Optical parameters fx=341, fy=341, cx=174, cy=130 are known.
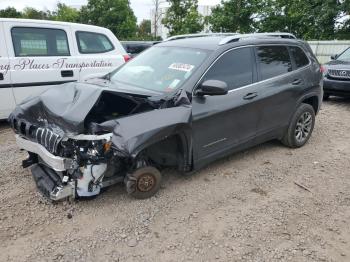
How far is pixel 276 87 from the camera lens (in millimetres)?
4734

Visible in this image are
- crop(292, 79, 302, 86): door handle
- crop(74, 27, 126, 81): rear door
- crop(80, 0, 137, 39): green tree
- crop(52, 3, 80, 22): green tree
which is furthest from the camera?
crop(52, 3, 80, 22): green tree

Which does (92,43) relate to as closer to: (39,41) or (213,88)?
(39,41)

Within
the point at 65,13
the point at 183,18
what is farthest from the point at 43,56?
the point at 65,13

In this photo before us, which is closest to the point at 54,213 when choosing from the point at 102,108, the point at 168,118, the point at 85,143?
the point at 85,143

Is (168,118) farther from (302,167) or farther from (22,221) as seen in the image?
(302,167)

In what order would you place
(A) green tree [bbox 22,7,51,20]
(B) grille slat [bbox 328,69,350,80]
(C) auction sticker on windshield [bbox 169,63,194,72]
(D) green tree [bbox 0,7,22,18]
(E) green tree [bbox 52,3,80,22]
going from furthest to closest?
1. (A) green tree [bbox 22,7,51,20]
2. (E) green tree [bbox 52,3,80,22]
3. (D) green tree [bbox 0,7,22,18]
4. (B) grille slat [bbox 328,69,350,80]
5. (C) auction sticker on windshield [bbox 169,63,194,72]

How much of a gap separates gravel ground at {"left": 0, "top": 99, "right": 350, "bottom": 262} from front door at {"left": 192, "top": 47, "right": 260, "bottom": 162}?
48cm

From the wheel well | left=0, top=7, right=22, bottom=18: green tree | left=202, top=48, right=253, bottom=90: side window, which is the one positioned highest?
left=0, top=7, right=22, bottom=18: green tree

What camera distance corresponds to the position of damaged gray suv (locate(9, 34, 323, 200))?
336 cm

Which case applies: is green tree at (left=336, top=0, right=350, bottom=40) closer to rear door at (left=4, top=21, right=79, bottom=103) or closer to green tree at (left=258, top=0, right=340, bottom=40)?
green tree at (left=258, top=0, right=340, bottom=40)

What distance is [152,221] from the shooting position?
3.42 metres

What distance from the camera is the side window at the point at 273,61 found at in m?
4.61

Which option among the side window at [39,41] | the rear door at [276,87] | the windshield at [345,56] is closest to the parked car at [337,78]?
the windshield at [345,56]

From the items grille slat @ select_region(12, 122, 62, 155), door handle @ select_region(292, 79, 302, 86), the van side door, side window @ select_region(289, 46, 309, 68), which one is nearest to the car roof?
side window @ select_region(289, 46, 309, 68)
